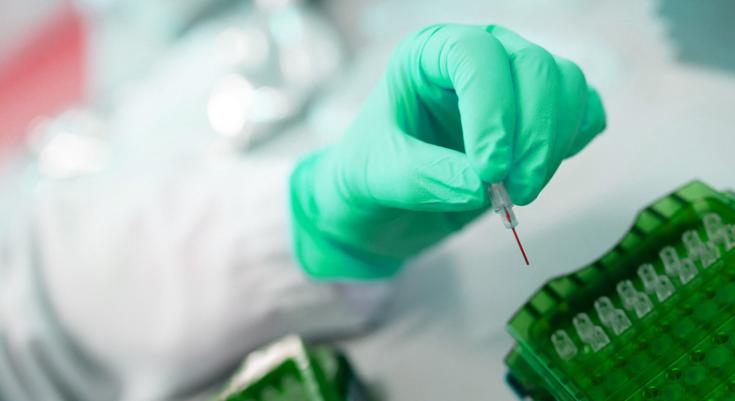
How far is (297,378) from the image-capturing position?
0.79 metres

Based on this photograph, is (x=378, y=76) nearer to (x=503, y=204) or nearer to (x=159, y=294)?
(x=159, y=294)

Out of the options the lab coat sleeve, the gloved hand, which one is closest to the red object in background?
the lab coat sleeve

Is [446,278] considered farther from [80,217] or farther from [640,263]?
[80,217]

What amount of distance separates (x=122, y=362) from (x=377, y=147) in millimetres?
560

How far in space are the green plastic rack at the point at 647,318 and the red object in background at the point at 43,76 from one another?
1.77m

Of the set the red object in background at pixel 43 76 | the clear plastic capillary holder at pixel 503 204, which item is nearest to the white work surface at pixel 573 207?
the clear plastic capillary holder at pixel 503 204

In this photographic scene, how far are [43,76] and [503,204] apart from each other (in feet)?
6.75

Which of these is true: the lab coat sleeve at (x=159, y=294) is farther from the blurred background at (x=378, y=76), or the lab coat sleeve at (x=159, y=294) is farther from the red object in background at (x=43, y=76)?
the red object in background at (x=43, y=76)

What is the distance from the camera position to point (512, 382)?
65 centimetres

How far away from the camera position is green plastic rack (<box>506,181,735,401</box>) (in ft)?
1.78

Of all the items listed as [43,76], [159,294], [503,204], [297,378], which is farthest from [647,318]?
[43,76]

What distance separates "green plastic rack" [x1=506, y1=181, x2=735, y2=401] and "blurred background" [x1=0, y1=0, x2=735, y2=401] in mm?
59

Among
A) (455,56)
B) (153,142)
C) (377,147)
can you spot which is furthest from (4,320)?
(455,56)

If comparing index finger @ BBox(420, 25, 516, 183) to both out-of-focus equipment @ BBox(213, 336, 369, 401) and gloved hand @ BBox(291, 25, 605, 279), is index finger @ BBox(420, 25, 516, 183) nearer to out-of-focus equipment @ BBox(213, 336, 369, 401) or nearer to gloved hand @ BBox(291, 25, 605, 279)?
gloved hand @ BBox(291, 25, 605, 279)
